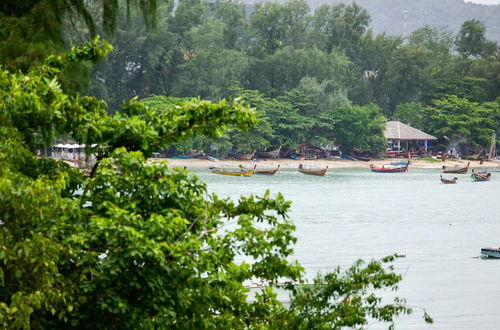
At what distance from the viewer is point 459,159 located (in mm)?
68188

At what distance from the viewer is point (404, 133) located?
221 feet

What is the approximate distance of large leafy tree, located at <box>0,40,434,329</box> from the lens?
4.77 meters

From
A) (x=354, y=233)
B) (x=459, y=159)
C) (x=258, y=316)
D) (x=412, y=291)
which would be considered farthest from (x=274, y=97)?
(x=258, y=316)

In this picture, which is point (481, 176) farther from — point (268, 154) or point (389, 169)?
point (268, 154)

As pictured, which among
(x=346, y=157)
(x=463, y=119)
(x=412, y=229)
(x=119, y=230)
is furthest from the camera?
(x=346, y=157)

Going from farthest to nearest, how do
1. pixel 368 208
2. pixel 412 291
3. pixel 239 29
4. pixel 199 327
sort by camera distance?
pixel 239 29, pixel 368 208, pixel 412 291, pixel 199 327

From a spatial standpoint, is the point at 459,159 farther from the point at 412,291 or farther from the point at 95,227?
the point at 95,227

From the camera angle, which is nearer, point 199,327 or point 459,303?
point 199,327

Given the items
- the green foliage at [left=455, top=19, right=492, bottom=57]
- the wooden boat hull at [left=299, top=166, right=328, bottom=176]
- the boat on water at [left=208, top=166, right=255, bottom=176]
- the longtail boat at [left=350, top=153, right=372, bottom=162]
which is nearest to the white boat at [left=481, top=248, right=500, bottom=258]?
the boat on water at [left=208, top=166, right=255, bottom=176]

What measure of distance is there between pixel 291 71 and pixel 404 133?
10385mm

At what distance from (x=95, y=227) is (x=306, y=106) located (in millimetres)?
58166

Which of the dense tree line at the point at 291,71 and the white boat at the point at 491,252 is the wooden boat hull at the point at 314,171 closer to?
the dense tree line at the point at 291,71

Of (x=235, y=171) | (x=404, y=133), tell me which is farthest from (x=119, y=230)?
(x=404, y=133)

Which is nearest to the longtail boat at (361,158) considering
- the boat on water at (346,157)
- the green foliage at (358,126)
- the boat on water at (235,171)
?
the boat on water at (346,157)
